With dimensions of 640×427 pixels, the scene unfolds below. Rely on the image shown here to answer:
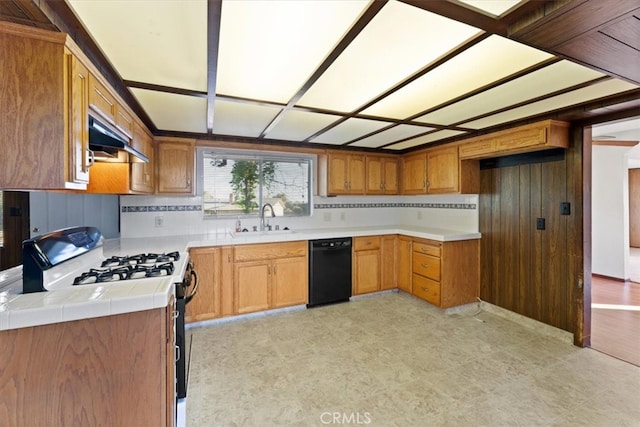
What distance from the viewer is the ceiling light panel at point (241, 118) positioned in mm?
2420

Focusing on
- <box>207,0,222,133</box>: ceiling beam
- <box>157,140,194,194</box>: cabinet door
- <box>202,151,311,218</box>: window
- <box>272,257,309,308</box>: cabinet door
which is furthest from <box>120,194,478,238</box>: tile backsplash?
<box>207,0,222,133</box>: ceiling beam

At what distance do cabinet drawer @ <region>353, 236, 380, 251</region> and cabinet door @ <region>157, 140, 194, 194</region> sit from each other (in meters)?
2.16

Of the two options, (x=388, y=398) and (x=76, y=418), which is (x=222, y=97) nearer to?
(x=76, y=418)

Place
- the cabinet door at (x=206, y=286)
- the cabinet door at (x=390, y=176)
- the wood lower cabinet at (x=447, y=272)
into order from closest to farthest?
the cabinet door at (x=206, y=286) < the wood lower cabinet at (x=447, y=272) < the cabinet door at (x=390, y=176)

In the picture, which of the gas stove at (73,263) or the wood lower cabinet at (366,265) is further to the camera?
the wood lower cabinet at (366,265)

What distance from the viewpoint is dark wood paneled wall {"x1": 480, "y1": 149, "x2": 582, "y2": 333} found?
2.81 metres

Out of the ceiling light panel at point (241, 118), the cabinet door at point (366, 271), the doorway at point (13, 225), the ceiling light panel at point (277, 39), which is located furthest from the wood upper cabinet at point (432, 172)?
the doorway at point (13, 225)

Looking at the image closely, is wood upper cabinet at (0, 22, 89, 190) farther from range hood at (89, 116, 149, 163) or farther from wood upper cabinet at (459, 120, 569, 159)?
wood upper cabinet at (459, 120, 569, 159)

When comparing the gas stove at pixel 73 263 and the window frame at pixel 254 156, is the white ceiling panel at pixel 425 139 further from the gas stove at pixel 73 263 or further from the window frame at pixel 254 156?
the gas stove at pixel 73 263

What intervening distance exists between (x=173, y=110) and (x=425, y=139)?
2881mm

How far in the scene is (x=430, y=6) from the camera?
1.18 m

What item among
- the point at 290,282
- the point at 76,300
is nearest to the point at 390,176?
Answer: the point at 290,282

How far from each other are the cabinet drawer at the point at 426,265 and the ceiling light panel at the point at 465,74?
197 cm

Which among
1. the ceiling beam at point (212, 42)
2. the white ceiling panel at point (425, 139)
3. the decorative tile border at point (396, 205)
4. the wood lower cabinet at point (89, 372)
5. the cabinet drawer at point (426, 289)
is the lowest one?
→ the cabinet drawer at point (426, 289)
